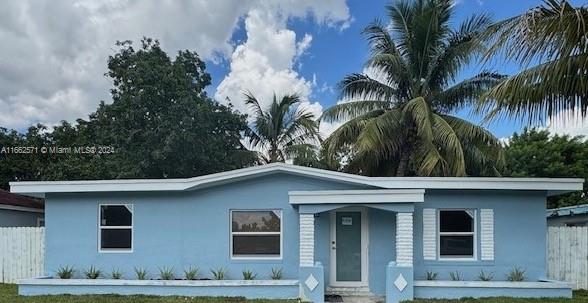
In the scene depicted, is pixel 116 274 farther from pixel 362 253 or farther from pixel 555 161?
pixel 555 161

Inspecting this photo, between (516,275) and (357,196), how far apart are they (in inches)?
163

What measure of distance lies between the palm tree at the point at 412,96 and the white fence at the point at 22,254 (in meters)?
8.60

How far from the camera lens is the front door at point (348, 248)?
12.2 metres

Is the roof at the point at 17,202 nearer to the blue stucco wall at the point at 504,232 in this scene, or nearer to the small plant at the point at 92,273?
the small plant at the point at 92,273

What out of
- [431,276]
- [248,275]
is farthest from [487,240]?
[248,275]

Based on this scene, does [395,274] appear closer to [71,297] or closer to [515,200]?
[515,200]

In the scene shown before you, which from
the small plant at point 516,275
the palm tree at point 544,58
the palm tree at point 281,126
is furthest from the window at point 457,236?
the palm tree at point 281,126

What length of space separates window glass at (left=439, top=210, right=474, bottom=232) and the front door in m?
1.87

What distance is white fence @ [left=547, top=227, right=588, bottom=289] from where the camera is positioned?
1308cm

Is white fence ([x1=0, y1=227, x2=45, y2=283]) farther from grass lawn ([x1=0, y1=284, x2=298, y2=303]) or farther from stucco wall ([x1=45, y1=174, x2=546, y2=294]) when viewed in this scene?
grass lawn ([x1=0, y1=284, x2=298, y2=303])

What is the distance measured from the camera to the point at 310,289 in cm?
1108

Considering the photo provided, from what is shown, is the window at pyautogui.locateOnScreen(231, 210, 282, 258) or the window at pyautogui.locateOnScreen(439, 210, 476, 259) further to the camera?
the window at pyautogui.locateOnScreen(231, 210, 282, 258)

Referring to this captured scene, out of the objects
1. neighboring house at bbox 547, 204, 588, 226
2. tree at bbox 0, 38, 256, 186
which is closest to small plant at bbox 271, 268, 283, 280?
tree at bbox 0, 38, 256, 186

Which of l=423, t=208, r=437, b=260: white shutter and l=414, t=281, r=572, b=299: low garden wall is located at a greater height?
l=423, t=208, r=437, b=260: white shutter
